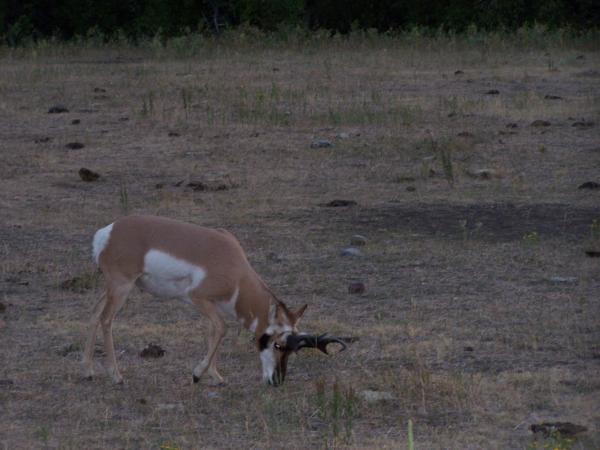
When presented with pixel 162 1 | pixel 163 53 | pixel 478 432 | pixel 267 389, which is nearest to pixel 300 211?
pixel 267 389

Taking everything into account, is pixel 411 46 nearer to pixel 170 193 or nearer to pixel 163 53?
pixel 163 53

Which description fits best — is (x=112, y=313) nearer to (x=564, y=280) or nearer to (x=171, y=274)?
(x=171, y=274)

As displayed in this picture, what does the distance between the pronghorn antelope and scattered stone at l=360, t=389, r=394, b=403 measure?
49 cm

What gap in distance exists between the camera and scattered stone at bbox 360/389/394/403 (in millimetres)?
6773

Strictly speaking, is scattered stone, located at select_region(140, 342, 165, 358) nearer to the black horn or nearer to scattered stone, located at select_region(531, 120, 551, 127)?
the black horn

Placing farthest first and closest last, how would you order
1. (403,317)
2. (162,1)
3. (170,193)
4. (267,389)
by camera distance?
(162,1) → (170,193) → (403,317) → (267,389)

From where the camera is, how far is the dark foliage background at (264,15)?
128 ft

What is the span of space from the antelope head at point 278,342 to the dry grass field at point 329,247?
0.14 meters

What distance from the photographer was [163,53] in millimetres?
27312

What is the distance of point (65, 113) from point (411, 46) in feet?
35.9

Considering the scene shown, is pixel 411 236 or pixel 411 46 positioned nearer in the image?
pixel 411 236

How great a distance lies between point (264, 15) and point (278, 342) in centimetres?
3424

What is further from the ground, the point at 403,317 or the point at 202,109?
the point at 403,317

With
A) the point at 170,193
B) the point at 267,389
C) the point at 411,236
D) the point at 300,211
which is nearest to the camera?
the point at 267,389
